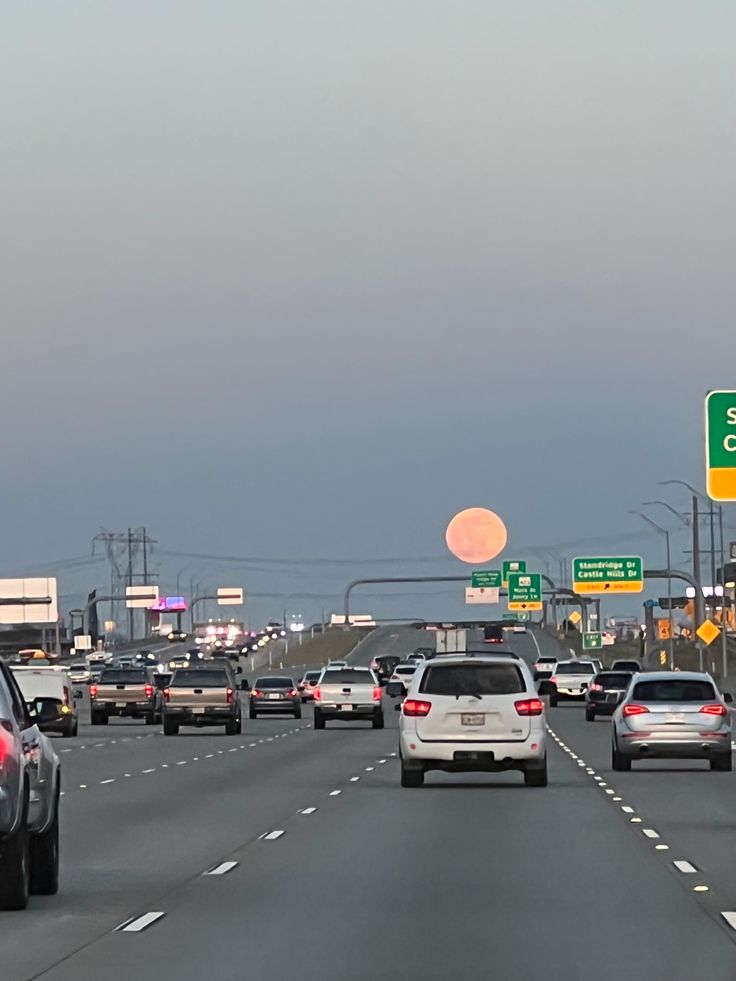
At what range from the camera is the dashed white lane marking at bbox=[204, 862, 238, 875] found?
19562mm

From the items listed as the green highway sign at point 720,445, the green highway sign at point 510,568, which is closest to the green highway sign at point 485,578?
the green highway sign at point 510,568

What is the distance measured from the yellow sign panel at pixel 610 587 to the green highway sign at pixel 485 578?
3041cm

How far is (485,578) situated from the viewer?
13912 cm

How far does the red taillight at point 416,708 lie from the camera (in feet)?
107

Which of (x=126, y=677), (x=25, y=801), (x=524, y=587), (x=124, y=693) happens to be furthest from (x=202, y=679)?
(x=524, y=587)

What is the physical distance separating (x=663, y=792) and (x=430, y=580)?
402 feet

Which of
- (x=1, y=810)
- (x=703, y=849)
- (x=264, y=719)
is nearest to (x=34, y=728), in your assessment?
(x=1, y=810)

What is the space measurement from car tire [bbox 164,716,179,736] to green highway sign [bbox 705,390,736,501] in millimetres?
20937

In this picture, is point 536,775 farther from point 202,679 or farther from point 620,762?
point 202,679

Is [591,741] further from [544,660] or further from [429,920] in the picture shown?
[544,660]

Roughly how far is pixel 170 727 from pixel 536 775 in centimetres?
2999

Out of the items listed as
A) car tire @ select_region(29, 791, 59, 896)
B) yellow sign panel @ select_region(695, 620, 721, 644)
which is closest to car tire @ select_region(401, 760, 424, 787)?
car tire @ select_region(29, 791, 59, 896)

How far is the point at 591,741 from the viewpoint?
55.4 m

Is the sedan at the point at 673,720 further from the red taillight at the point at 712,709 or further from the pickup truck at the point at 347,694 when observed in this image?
the pickup truck at the point at 347,694
